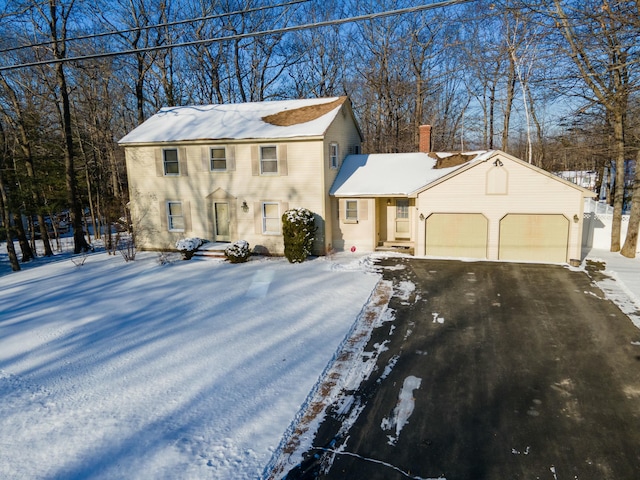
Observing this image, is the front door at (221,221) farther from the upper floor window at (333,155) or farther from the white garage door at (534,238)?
the white garage door at (534,238)

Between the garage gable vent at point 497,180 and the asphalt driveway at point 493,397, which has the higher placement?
the garage gable vent at point 497,180

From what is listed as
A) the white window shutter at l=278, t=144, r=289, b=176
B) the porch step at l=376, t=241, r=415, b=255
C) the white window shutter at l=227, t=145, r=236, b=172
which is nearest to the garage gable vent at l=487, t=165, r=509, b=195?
the porch step at l=376, t=241, r=415, b=255

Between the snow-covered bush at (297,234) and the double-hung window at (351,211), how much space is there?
2052 millimetres

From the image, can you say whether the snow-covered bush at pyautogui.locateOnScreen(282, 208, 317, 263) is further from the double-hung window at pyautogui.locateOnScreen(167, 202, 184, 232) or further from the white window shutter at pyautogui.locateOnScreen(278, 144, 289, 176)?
the double-hung window at pyautogui.locateOnScreen(167, 202, 184, 232)

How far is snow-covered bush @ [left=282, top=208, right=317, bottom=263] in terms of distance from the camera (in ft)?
51.4

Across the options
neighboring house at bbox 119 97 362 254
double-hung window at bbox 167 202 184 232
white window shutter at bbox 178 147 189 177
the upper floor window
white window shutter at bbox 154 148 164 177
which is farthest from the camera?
double-hung window at bbox 167 202 184 232

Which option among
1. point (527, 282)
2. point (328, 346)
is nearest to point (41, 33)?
point (328, 346)

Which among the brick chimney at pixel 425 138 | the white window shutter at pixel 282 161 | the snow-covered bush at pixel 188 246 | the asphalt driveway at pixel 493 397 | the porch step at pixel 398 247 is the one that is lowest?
the asphalt driveway at pixel 493 397

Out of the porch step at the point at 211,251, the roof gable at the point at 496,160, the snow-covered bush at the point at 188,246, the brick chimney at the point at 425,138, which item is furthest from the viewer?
the brick chimney at the point at 425,138

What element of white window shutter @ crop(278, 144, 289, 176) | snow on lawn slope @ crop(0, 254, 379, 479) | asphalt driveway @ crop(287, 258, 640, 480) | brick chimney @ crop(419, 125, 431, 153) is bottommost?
asphalt driveway @ crop(287, 258, 640, 480)

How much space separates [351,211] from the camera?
1744 cm

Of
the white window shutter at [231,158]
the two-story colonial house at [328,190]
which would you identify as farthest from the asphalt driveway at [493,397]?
the white window shutter at [231,158]

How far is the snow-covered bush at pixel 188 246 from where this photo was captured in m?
16.9

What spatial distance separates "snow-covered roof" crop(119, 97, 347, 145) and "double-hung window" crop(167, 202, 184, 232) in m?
2.87
